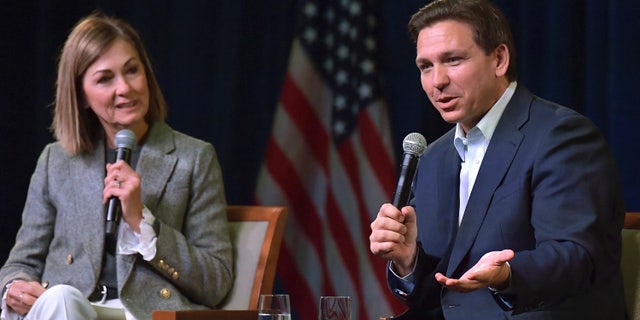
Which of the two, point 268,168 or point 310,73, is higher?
point 310,73

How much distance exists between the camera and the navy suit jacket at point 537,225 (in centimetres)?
232

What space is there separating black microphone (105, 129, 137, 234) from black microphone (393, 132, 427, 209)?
1.12m

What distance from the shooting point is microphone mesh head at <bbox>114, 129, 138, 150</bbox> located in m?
3.32

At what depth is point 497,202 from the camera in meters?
2.58

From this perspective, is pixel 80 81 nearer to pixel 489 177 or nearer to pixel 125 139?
pixel 125 139

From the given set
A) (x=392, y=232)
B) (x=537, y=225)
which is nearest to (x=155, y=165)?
(x=392, y=232)

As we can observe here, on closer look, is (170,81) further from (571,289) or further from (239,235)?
Answer: (571,289)

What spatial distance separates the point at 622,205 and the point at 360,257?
2.31 metres

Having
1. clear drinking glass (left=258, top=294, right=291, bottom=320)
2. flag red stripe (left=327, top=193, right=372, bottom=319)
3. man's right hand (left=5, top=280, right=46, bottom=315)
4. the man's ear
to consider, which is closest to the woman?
man's right hand (left=5, top=280, right=46, bottom=315)

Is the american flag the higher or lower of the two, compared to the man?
lower

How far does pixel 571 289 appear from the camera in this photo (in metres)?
2.34

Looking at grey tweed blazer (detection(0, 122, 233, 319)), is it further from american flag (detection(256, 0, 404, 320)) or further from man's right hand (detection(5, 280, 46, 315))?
american flag (detection(256, 0, 404, 320))

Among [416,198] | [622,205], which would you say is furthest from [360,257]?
[622,205]

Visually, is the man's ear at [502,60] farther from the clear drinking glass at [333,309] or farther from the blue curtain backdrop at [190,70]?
the blue curtain backdrop at [190,70]
